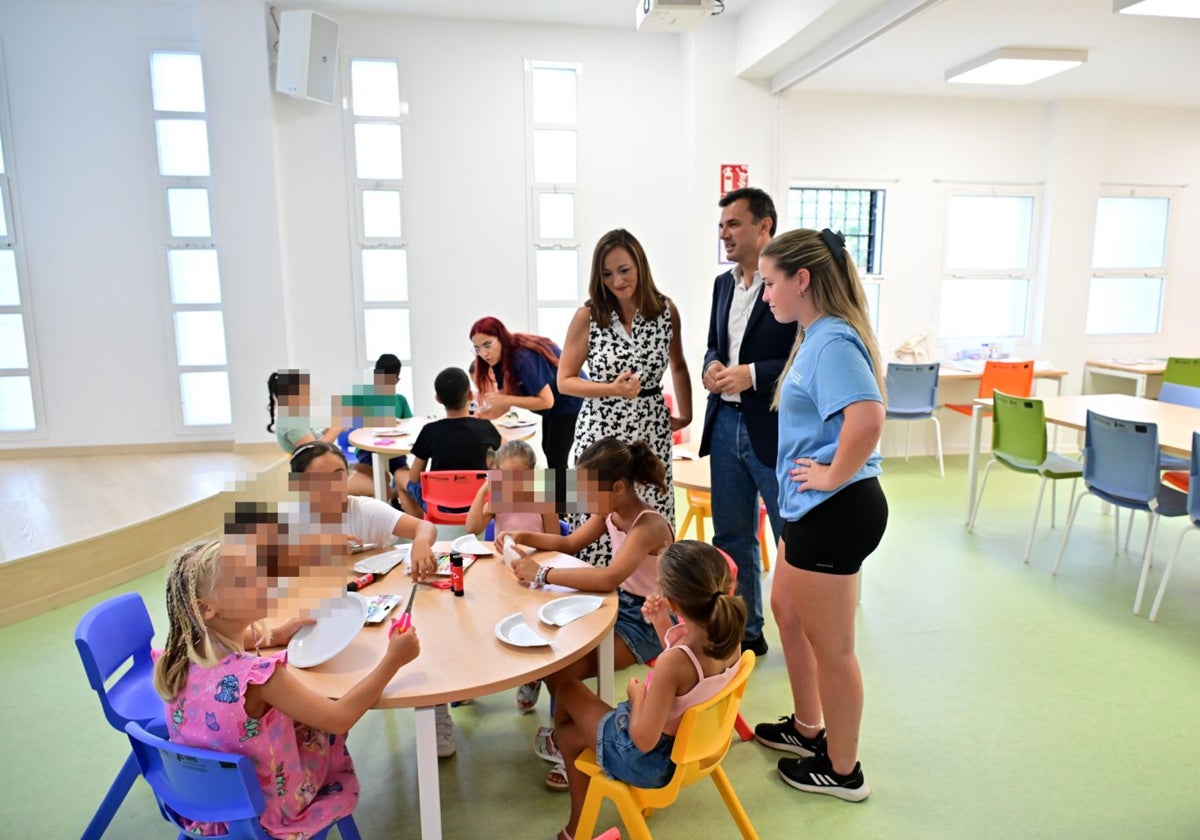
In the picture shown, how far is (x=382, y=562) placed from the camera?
2.20 metres

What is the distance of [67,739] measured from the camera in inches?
100

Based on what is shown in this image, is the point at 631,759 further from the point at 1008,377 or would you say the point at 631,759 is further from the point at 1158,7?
the point at 1008,377

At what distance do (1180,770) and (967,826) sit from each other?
827 mm

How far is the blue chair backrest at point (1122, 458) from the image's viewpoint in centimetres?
344

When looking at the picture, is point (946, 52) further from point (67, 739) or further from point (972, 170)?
point (67, 739)

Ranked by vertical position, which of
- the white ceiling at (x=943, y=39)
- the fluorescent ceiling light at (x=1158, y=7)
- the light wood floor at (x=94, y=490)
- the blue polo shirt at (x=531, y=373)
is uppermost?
the white ceiling at (x=943, y=39)

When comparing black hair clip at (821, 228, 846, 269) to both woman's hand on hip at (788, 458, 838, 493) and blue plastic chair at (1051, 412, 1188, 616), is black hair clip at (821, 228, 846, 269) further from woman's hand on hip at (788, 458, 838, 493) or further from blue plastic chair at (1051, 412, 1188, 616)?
blue plastic chair at (1051, 412, 1188, 616)

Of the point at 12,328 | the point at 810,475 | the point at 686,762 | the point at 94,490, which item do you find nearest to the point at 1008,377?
the point at 810,475

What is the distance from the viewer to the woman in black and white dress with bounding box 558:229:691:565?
2523 millimetres

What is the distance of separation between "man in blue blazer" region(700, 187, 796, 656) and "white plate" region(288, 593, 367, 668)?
1324mm

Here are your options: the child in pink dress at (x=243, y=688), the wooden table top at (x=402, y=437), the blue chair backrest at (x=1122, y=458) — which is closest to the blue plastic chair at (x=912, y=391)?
the blue chair backrest at (x=1122, y=458)

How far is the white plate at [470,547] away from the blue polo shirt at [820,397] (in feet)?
3.13

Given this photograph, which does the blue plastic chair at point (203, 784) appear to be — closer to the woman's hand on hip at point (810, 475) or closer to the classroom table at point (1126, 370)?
the woman's hand on hip at point (810, 475)

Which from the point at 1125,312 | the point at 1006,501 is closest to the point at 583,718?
the point at 1006,501
